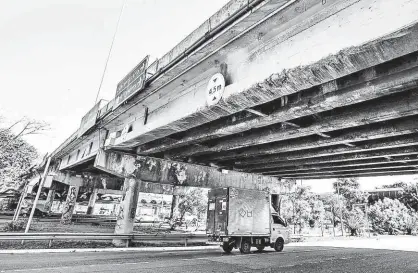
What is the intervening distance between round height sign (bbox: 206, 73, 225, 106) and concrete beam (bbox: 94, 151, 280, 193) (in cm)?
911

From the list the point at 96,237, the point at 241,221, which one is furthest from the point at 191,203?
the point at 96,237

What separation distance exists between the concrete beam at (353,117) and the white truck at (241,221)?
15.2 ft

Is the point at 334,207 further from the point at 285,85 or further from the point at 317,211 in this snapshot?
the point at 285,85

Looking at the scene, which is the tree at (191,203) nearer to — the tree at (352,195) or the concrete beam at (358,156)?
the tree at (352,195)

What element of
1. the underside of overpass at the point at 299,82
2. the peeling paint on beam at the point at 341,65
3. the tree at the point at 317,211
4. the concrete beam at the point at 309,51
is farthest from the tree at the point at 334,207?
the peeling paint on beam at the point at 341,65

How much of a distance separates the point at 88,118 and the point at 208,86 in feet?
32.9

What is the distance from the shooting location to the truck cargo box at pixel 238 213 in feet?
45.0

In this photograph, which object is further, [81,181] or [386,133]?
[81,181]

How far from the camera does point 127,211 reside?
47.1 ft

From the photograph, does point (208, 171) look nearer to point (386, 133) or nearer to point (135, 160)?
point (135, 160)

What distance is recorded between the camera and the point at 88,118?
1465cm

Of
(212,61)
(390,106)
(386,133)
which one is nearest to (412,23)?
(390,106)

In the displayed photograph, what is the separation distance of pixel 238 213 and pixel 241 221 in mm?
449

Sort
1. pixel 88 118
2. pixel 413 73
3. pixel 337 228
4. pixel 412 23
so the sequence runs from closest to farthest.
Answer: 1. pixel 412 23
2. pixel 413 73
3. pixel 88 118
4. pixel 337 228
